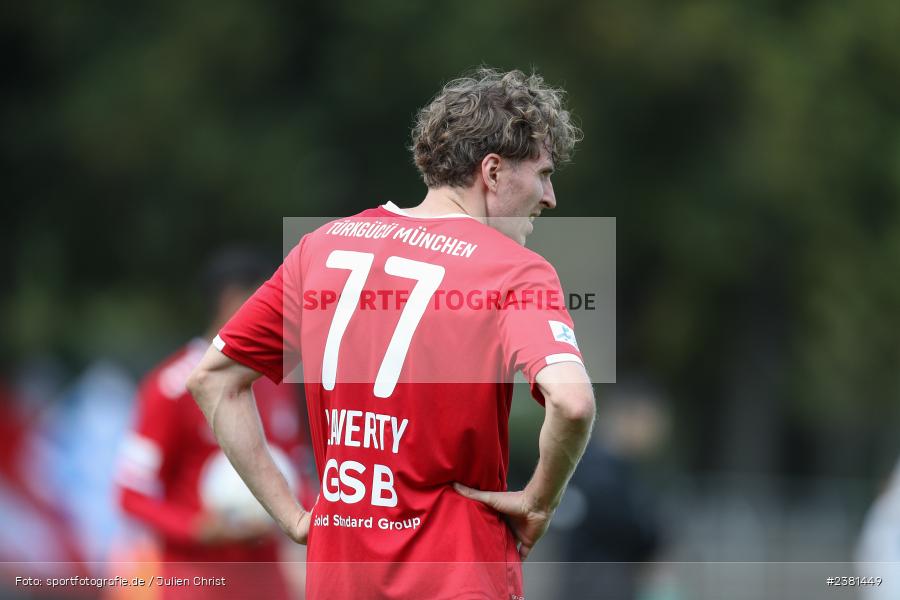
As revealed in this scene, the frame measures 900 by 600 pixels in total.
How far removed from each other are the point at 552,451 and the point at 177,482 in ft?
9.29

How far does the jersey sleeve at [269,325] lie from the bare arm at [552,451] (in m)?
0.78

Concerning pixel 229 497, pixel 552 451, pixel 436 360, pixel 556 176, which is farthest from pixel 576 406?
pixel 556 176

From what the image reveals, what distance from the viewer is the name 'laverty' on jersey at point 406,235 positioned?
11.6ft

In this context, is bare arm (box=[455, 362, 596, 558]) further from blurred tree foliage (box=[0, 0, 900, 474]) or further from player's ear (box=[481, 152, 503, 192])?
blurred tree foliage (box=[0, 0, 900, 474])

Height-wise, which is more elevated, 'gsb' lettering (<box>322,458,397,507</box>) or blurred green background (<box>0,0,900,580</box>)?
blurred green background (<box>0,0,900,580</box>)

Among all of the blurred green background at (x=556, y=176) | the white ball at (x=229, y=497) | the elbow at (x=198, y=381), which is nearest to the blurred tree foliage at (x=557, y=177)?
the blurred green background at (x=556, y=176)

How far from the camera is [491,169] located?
3734 mm

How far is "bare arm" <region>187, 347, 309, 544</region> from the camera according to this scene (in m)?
3.88

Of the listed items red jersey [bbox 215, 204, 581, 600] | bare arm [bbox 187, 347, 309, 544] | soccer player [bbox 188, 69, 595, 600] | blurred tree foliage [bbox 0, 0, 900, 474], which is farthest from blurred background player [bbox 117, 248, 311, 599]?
blurred tree foliage [bbox 0, 0, 900, 474]

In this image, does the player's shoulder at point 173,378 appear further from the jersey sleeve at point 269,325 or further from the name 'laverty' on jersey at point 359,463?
the name 'laverty' on jersey at point 359,463

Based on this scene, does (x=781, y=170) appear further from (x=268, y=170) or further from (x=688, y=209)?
(x=268, y=170)

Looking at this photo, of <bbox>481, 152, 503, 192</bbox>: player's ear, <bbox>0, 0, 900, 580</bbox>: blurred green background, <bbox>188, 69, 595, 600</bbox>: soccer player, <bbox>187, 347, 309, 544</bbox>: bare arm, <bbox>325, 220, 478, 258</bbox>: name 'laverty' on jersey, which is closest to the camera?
<bbox>188, 69, 595, 600</bbox>: soccer player

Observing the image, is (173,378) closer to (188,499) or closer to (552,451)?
(188,499)

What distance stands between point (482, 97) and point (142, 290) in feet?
56.5
